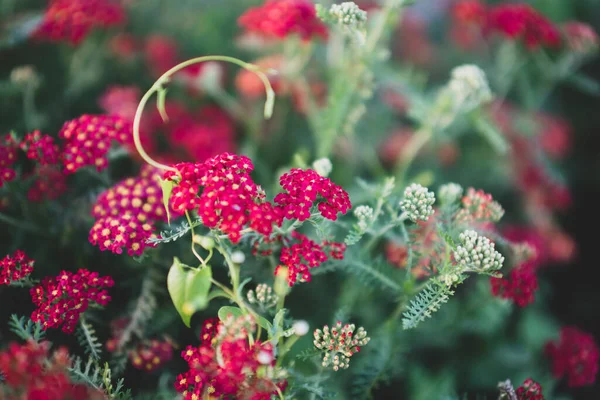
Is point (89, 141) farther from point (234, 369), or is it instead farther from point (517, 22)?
point (517, 22)

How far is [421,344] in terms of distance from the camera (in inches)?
74.2

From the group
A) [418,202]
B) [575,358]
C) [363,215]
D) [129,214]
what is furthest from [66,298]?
[575,358]

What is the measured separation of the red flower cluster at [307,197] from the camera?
1055 mm

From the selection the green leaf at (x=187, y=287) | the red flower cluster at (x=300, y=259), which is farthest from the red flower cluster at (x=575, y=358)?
the green leaf at (x=187, y=287)

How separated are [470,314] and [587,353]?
42 cm

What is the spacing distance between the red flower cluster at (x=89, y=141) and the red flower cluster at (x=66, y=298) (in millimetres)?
324

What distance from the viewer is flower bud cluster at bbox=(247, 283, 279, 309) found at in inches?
44.5

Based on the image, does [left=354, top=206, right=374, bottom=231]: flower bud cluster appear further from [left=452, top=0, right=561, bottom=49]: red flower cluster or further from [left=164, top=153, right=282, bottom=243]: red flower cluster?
[left=452, top=0, right=561, bottom=49]: red flower cluster

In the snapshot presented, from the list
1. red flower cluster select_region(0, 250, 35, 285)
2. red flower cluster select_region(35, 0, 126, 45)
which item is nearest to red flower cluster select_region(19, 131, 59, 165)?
red flower cluster select_region(0, 250, 35, 285)

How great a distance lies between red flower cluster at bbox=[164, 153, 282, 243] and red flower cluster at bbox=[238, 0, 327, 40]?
2.30 feet

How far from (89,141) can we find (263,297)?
675 mm

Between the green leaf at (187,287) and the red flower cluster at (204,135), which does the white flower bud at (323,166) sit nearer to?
the green leaf at (187,287)

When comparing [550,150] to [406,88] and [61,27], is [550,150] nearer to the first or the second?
[406,88]

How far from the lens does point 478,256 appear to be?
1058 millimetres
